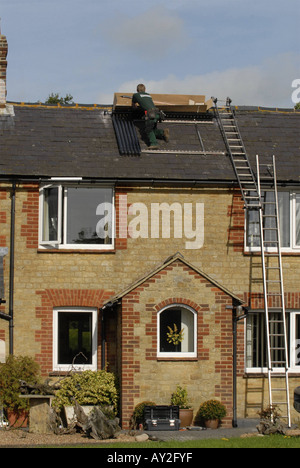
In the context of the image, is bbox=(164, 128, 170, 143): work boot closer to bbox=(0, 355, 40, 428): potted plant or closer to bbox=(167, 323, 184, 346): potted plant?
bbox=(167, 323, 184, 346): potted plant

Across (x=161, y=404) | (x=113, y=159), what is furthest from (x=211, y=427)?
(x=113, y=159)

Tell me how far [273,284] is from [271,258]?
25.7 inches

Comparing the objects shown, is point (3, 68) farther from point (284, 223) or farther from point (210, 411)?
point (210, 411)

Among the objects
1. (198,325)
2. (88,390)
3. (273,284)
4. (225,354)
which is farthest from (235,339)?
(88,390)

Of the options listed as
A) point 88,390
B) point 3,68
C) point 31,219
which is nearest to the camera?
point 88,390

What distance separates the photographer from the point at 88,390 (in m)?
20.0

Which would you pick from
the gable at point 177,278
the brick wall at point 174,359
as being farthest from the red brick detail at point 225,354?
the gable at point 177,278

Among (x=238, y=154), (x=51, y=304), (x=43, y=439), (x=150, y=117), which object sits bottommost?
(x=43, y=439)

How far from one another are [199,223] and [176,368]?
380 centimetres

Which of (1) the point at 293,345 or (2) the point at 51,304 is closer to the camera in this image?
(2) the point at 51,304

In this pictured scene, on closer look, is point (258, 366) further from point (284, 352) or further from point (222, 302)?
point (222, 302)

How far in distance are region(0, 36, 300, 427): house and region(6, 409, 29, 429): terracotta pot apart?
1439 millimetres

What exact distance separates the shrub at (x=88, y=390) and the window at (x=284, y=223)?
4.94 metres

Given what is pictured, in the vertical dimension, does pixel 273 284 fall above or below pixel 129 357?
above
